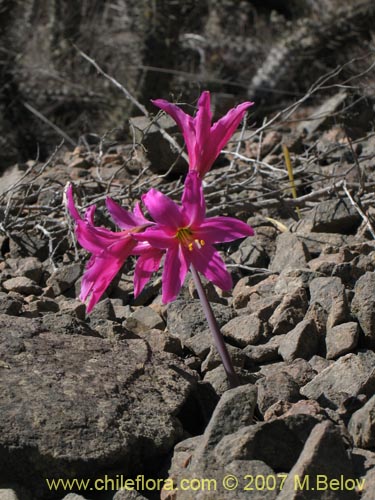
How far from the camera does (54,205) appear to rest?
12.3 ft

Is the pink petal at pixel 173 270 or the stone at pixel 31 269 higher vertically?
the pink petal at pixel 173 270

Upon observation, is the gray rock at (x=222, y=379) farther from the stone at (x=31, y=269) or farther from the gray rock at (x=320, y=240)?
the stone at (x=31, y=269)

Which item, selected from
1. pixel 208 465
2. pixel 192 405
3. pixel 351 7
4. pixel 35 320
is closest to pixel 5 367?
pixel 35 320

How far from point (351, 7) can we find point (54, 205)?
417 centimetres

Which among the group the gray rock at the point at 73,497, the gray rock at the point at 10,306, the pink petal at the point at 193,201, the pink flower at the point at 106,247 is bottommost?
the gray rock at the point at 73,497

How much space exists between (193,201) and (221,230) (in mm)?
95

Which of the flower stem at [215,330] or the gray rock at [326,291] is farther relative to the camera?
the gray rock at [326,291]

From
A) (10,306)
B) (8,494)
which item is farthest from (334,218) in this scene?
(8,494)

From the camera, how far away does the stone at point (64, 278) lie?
3.12 metres

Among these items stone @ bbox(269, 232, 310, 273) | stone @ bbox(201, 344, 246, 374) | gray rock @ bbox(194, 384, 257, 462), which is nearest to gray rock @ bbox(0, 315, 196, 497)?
stone @ bbox(201, 344, 246, 374)

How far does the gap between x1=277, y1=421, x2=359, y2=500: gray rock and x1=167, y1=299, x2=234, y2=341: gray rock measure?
2.99ft

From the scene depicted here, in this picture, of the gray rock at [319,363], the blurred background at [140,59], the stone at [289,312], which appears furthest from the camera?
the blurred background at [140,59]

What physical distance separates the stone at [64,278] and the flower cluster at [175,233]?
3.37 feet

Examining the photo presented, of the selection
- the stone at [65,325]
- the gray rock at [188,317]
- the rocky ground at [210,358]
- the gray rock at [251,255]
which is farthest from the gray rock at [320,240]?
the stone at [65,325]
